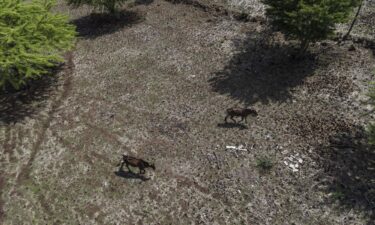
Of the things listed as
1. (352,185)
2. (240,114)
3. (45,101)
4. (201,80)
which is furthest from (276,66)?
(45,101)

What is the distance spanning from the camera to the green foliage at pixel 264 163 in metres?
15.2

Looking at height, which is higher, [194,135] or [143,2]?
[143,2]

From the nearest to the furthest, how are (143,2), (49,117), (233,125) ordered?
1. (233,125)
2. (49,117)
3. (143,2)

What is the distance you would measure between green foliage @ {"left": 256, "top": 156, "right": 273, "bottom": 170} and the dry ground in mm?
318

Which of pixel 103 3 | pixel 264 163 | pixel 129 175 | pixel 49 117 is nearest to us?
pixel 264 163

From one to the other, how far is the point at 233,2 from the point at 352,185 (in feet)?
66.5

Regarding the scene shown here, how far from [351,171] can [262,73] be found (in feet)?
29.2

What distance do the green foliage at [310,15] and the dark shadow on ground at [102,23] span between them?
1442 centimetres

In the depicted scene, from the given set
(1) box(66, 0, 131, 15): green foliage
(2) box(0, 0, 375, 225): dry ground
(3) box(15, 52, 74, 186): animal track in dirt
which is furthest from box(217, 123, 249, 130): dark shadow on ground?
(1) box(66, 0, 131, 15): green foliage

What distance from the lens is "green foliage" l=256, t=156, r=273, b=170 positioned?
1525cm

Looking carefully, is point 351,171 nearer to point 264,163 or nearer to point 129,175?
point 264,163

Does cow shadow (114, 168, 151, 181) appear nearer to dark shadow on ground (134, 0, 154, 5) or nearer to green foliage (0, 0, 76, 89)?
green foliage (0, 0, 76, 89)

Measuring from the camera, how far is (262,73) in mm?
21422

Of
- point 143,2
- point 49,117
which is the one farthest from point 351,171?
point 143,2
